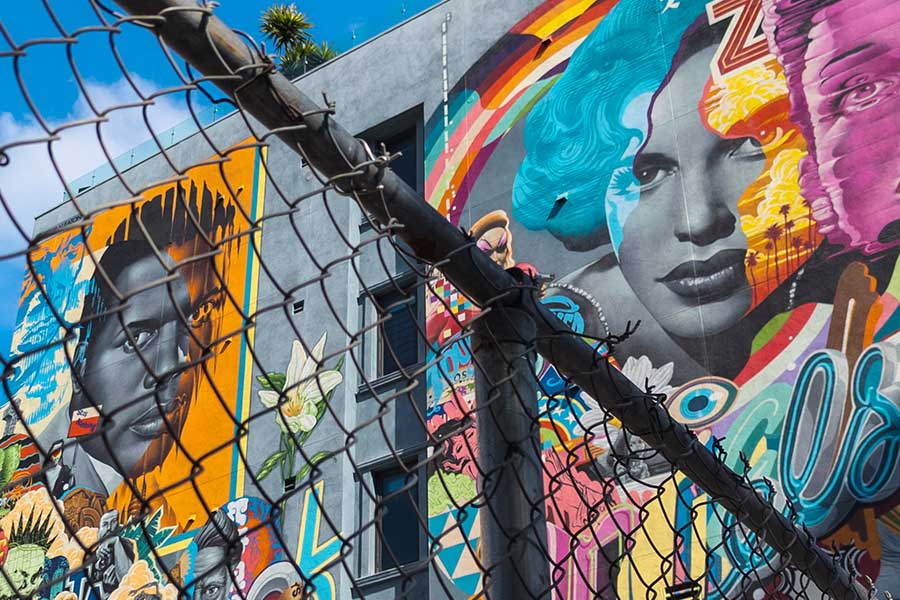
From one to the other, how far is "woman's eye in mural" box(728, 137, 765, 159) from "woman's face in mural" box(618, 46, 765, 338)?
0.04ft

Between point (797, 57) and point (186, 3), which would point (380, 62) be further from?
point (186, 3)

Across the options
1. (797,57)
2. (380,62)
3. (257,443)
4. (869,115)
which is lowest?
(869,115)

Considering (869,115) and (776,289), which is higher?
(869,115)

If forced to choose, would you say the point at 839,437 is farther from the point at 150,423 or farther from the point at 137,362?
the point at 137,362

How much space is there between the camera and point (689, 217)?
13188 mm

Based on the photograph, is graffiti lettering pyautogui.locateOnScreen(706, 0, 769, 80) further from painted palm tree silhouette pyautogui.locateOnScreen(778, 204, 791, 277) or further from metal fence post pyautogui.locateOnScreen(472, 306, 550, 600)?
metal fence post pyautogui.locateOnScreen(472, 306, 550, 600)

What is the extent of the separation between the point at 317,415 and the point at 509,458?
14.1 metres

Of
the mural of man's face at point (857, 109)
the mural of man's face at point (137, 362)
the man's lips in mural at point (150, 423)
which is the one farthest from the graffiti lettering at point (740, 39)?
the man's lips in mural at point (150, 423)

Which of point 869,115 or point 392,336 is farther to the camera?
point 392,336

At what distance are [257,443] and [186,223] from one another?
519 cm

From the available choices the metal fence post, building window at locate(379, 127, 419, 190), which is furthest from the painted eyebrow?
the metal fence post

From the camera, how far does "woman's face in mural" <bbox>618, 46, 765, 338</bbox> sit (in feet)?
41.5

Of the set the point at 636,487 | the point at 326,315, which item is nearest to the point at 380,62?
the point at 326,315

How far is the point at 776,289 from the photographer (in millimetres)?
12172
